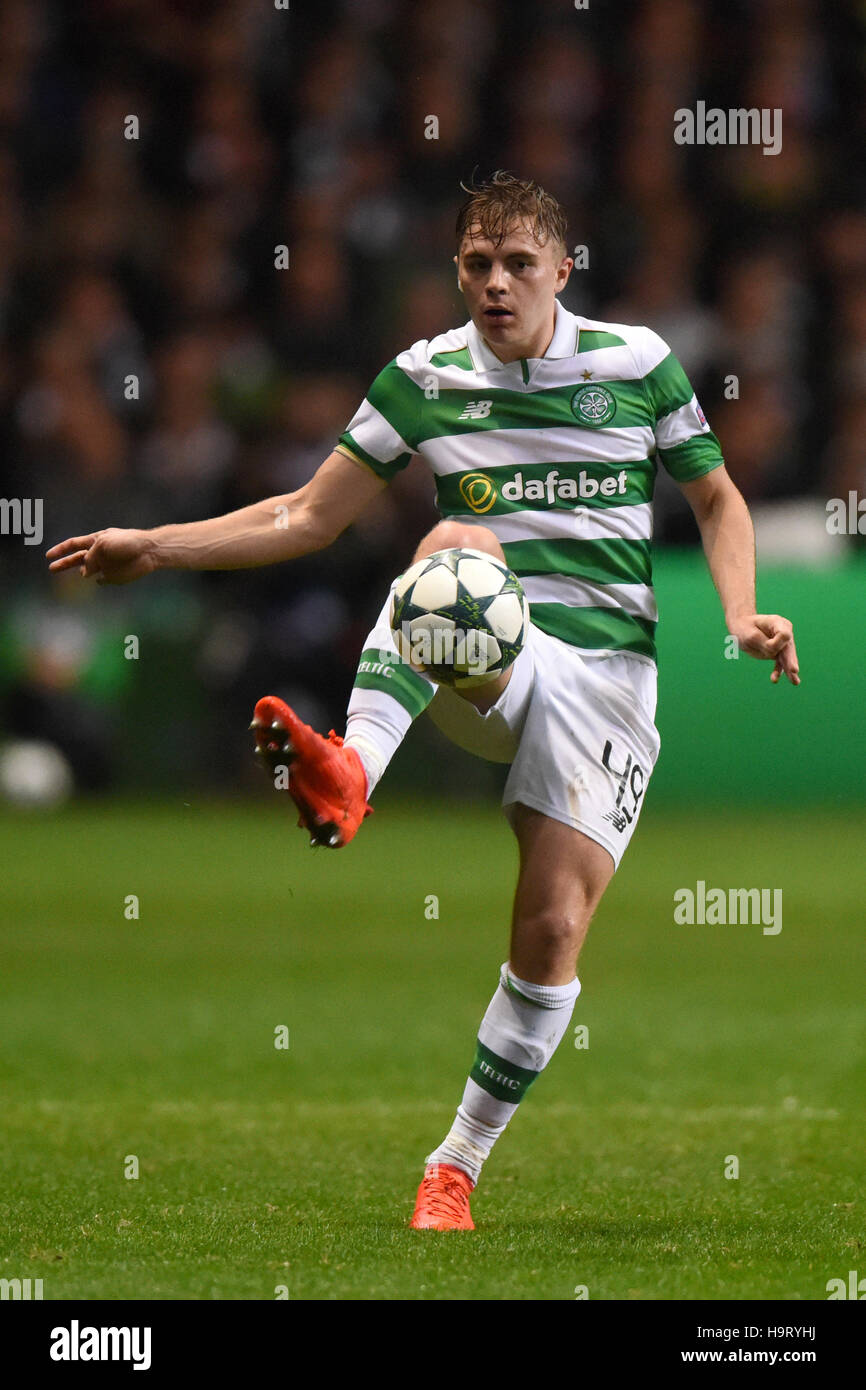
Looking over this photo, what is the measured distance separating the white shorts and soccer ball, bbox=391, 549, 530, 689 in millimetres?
195

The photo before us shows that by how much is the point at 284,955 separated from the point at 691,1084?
2.81 metres

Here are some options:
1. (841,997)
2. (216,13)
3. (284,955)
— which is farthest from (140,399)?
(841,997)

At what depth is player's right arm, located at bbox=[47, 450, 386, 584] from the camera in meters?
4.54

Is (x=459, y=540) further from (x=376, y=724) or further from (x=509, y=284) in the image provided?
(x=509, y=284)

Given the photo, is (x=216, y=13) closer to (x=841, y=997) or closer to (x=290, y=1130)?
(x=841, y=997)

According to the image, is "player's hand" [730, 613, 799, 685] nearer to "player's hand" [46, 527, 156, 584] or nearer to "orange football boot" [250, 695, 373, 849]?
"orange football boot" [250, 695, 373, 849]

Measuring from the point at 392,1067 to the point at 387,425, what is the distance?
2.75 meters

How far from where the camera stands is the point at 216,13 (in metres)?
15.8

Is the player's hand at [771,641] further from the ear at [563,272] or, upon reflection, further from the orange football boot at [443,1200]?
the orange football boot at [443,1200]

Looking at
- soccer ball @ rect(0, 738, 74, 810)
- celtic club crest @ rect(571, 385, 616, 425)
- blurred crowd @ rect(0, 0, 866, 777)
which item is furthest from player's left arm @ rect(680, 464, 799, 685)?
soccer ball @ rect(0, 738, 74, 810)

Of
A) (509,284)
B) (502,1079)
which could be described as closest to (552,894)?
(502,1079)

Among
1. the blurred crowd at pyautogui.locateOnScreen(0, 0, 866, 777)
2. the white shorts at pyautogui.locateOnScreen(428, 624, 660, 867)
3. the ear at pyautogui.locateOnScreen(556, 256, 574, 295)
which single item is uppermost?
the blurred crowd at pyautogui.locateOnScreen(0, 0, 866, 777)

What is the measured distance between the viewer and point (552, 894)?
446cm

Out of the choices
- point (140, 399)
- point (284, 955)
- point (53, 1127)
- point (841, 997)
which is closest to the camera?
point (53, 1127)
